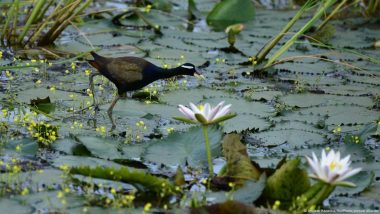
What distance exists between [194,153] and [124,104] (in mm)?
1272

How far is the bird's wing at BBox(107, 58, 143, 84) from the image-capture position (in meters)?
5.62

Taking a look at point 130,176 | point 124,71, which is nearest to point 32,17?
point 124,71

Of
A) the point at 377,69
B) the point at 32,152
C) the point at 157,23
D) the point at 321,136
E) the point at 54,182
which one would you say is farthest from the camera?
the point at 157,23

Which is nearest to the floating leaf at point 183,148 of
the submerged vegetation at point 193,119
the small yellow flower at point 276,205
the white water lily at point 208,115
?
the submerged vegetation at point 193,119

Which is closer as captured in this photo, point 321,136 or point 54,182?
point 54,182

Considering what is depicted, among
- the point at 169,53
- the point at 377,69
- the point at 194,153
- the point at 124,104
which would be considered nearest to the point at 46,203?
the point at 194,153

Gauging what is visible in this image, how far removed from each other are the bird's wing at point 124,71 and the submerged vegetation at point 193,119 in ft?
0.79

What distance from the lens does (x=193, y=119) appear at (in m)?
4.27

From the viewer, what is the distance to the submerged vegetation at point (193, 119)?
409 cm

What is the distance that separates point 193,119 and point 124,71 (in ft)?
4.80

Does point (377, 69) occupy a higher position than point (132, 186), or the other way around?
point (377, 69)

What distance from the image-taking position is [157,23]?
850 cm

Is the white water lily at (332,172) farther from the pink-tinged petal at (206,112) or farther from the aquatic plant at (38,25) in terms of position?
the aquatic plant at (38,25)

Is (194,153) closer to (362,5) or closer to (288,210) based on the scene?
(288,210)
